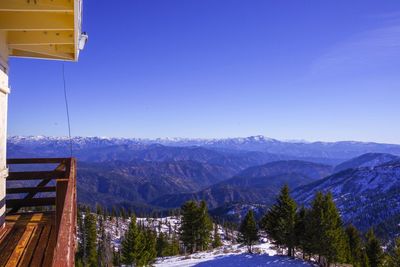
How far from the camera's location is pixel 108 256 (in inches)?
3162

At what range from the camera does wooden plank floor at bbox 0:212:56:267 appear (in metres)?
5.73

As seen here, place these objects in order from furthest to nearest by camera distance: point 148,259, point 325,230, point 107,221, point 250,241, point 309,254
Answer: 1. point 107,221
2. point 250,241
3. point 148,259
4. point 309,254
5. point 325,230

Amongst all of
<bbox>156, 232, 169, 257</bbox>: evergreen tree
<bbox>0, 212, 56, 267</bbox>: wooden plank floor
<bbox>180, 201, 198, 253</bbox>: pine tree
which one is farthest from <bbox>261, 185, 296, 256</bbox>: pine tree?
<bbox>0, 212, 56, 267</bbox>: wooden plank floor

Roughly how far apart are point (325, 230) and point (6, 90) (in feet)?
129

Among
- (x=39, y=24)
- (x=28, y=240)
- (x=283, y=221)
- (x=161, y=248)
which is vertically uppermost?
(x=39, y=24)

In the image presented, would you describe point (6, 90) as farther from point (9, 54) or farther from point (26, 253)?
point (26, 253)

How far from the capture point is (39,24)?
7078 mm

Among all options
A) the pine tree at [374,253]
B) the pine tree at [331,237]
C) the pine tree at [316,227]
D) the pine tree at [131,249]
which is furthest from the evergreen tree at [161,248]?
the pine tree at [331,237]

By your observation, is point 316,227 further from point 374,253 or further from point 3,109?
point 3,109

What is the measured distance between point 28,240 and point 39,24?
4.17m

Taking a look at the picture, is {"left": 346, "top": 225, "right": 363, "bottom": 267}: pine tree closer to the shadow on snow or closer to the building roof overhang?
the shadow on snow

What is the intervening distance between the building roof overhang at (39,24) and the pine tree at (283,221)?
42.6 meters

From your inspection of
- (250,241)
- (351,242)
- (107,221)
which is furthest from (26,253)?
(107,221)

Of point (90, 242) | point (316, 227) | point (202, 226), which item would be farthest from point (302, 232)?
point (90, 242)
